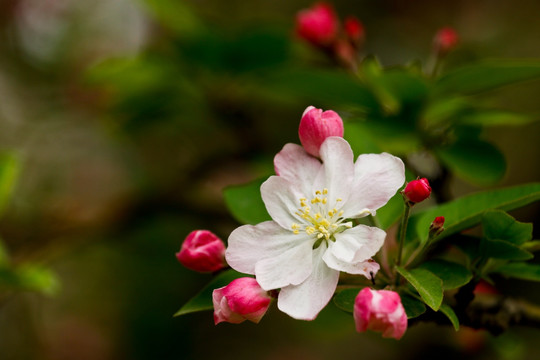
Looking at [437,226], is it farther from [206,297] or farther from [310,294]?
[206,297]

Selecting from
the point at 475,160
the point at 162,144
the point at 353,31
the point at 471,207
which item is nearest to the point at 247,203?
the point at 471,207

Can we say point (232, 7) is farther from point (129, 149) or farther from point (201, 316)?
point (201, 316)

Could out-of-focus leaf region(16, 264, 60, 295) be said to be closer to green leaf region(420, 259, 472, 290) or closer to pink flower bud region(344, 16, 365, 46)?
green leaf region(420, 259, 472, 290)

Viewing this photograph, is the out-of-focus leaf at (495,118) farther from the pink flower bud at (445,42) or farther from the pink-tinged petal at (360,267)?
the pink-tinged petal at (360,267)

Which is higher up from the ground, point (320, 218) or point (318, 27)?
point (318, 27)

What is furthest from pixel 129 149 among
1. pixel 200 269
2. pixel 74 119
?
pixel 200 269

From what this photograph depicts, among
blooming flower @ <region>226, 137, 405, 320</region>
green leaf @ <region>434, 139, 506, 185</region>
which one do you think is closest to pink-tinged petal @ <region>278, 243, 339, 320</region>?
blooming flower @ <region>226, 137, 405, 320</region>

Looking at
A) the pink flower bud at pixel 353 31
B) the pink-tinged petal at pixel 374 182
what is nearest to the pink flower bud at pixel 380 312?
the pink-tinged petal at pixel 374 182
